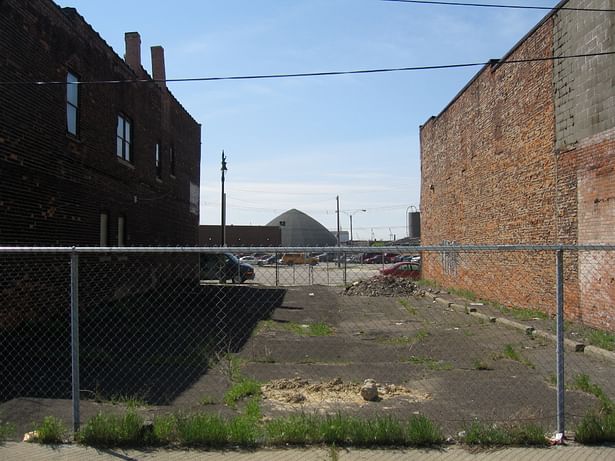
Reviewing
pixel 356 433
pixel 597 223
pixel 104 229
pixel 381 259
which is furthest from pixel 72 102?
pixel 381 259

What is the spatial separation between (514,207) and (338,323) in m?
6.42

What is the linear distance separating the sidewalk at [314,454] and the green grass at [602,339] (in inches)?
232

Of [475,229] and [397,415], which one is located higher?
[475,229]

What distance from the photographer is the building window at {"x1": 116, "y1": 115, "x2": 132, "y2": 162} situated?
682 inches

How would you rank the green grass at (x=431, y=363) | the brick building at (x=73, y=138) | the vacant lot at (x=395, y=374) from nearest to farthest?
1. the vacant lot at (x=395, y=374)
2. the green grass at (x=431, y=363)
3. the brick building at (x=73, y=138)

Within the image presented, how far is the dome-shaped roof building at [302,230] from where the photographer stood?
122688 mm

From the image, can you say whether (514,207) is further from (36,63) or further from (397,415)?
(36,63)

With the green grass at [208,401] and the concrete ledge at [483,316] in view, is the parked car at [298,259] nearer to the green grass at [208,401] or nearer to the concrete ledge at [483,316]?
the concrete ledge at [483,316]

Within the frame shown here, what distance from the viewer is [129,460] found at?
4871 millimetres

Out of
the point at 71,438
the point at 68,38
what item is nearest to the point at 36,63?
the point at 68,38

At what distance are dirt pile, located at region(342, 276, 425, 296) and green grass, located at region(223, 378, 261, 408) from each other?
59.0 feet

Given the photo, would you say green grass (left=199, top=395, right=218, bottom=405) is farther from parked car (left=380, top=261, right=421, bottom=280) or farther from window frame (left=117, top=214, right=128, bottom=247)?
parked car (left=380, top=261, right=421, bottom=280)

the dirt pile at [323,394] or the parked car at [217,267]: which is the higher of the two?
the parked car at [217,267]

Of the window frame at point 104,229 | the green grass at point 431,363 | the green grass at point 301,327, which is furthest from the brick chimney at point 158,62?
the green grass at point 431,363
